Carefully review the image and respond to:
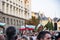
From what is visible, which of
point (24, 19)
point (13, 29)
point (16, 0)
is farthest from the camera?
point (24, 19)

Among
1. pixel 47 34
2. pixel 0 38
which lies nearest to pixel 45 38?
pixel 47 34

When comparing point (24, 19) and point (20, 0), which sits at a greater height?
point (20, 0)

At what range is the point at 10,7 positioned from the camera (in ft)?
171

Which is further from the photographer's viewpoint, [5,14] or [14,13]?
[14,13]

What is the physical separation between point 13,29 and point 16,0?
51354 millimetres

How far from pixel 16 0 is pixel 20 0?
10.7 feet

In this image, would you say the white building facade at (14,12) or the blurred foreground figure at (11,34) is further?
the white building facade at (14,12)

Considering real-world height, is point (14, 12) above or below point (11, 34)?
above

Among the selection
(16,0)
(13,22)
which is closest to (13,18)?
(13,22)

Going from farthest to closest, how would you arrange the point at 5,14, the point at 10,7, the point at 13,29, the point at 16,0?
1. the point at 16,0
2. the point at 10,7
3. the point at 5,14
4. the point at 13,29

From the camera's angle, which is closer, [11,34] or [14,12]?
[11,34]

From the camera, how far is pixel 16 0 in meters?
56.3

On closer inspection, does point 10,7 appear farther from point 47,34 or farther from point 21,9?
point 47,34

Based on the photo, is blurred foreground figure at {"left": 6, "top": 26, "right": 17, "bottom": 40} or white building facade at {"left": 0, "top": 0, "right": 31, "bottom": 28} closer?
blurred foreground figure at {"left": 6, "top": 26, "right": 17, "bottom": 40}
